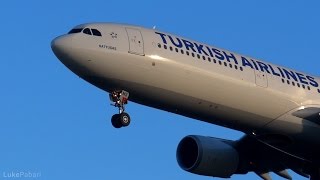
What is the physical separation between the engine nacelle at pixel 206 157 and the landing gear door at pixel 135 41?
8359mm

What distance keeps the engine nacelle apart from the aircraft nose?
10588 mm

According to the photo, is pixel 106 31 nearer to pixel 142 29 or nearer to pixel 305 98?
pixel 142 29

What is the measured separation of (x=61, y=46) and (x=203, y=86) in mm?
6459

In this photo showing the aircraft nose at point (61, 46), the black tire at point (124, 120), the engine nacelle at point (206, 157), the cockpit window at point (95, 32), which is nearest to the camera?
the aircraft nose at point (61, 46)

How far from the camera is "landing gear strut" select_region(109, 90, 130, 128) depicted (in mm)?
43000

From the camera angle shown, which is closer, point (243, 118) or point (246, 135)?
point (243, 118)

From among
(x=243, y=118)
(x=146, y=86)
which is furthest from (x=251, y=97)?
(x=146, y=86)

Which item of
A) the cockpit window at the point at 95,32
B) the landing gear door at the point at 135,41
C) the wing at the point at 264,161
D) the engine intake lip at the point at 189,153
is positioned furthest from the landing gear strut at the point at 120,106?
the wing at the point at 264,161

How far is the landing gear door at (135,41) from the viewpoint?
144 feet

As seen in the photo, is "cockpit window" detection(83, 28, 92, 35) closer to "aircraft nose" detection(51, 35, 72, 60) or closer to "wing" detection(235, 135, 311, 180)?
"aircraft nose" detection(51, 35, 72, 60)

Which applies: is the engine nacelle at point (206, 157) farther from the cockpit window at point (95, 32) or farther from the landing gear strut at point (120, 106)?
the cockpit window at point (95, 32)

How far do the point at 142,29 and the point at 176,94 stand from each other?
3.41 meters

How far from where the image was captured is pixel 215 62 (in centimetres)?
4581

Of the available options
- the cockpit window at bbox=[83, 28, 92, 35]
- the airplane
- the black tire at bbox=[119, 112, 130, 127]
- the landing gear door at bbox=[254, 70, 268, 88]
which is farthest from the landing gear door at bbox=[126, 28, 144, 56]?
the landing gear door at bbox=[254, 70, 268, 88]
